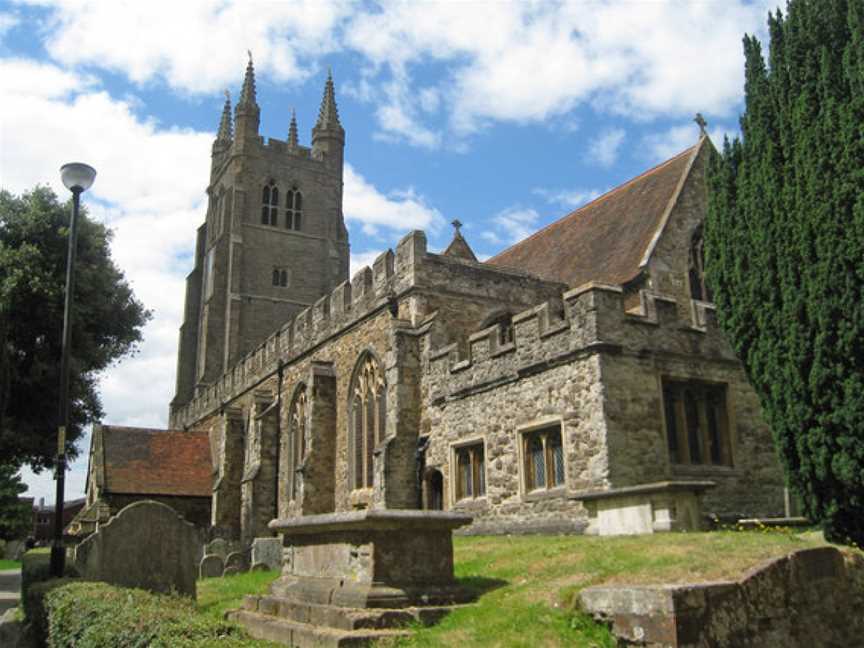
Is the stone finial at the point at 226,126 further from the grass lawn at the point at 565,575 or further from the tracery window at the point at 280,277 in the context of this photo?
the grass lawn at the point at 565,575

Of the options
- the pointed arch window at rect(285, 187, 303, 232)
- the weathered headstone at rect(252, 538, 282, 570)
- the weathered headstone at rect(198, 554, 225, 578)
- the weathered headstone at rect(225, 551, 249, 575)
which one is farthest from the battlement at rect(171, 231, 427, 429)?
the pointed arch window at rect(285, 187, 303, 232)

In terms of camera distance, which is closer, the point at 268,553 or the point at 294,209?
the point at 268,553

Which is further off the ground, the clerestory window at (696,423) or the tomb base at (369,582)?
the clerestory window at (696,423)

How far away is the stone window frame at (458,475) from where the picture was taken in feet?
48.3

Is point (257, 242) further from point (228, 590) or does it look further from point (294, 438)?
point (228, 590)

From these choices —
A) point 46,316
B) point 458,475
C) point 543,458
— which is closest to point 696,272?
point 543,458

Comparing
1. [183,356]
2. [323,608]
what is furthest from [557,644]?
[183,356]

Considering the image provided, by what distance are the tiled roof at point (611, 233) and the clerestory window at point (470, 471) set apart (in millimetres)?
4800

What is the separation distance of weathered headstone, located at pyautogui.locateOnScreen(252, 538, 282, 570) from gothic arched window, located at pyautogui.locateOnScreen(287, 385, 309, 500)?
5.72 m

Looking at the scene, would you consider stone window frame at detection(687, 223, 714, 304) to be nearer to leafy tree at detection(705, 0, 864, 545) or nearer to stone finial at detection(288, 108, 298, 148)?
leafy tree at detection(705, 0, 864, 545)

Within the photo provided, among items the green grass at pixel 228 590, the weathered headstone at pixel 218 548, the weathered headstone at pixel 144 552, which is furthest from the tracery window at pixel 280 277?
the weathered headstone at pixel 144 552

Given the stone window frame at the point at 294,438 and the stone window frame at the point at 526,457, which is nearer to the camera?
the stone window frame at the point at 526,457

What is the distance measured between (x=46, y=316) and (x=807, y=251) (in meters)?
20.8

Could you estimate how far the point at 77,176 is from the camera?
12.5m
